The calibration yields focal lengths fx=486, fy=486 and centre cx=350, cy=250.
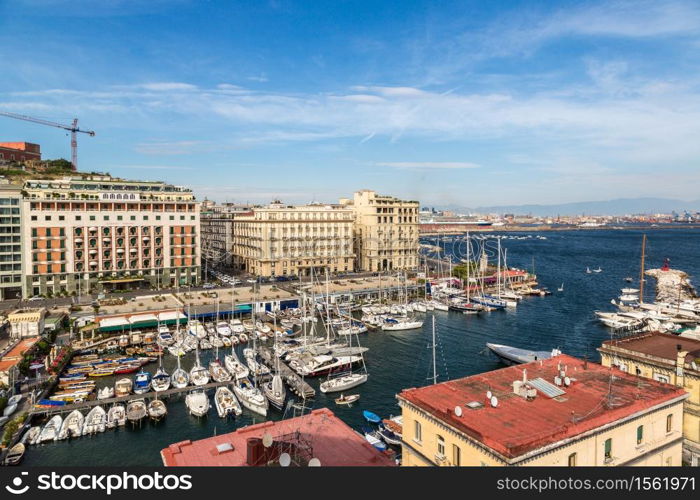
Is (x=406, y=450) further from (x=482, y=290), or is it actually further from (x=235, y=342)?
(x=482, y=290)

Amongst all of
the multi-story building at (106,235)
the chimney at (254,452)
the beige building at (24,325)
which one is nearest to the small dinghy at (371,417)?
the chimney at (254,452)

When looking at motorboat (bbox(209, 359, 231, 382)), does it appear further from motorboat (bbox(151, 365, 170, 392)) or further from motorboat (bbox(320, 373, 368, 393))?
motorboat (bbox(320, 373, 368, 393))

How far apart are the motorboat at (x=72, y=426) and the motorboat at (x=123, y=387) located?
3571 millimetres

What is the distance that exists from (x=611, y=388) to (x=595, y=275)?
94348 mm

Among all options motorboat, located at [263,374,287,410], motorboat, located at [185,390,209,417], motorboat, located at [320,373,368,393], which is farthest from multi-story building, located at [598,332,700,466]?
motorboat, located at [185,390,209,417]

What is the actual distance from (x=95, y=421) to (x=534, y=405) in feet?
92.6

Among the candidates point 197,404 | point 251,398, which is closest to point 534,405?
point 251,398

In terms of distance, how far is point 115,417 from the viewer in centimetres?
3250

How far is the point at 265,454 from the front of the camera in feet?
45.3

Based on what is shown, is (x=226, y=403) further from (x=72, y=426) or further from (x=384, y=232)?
(x=384, y=232)

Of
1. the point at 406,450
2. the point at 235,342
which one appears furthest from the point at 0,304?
the point at 406,450

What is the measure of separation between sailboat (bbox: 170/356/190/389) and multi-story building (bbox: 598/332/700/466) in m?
29.8

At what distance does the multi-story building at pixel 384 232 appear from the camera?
299ft

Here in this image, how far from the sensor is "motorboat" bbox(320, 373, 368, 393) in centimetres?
3769
